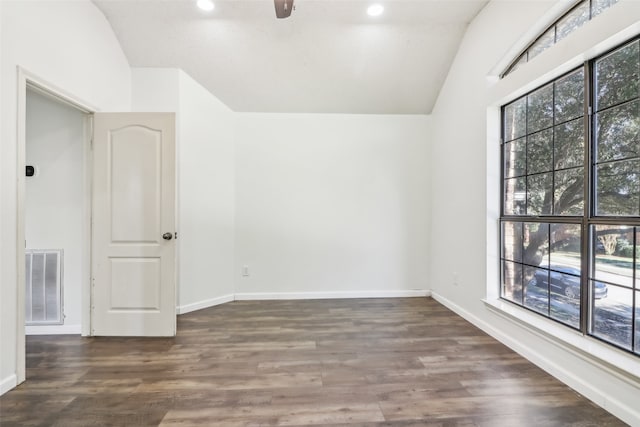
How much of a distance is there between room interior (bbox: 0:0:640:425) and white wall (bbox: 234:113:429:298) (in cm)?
2

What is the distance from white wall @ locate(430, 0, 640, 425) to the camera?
170cm

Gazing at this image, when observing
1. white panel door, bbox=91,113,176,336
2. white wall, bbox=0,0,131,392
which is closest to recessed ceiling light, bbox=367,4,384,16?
white panel door, bbox=91,113,176,336

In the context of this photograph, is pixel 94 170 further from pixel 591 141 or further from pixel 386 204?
pixel 591 141

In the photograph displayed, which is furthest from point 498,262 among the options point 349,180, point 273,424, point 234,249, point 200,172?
point 200,172

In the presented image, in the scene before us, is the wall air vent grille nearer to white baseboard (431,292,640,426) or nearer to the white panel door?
the white panel door

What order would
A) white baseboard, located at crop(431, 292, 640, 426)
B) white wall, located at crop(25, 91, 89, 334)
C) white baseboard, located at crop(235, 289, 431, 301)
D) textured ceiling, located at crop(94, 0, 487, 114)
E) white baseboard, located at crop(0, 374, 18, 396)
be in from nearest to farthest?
white baseboard, located at crop(431, 292, 640, 426)
white baseboard, located at crop(0, 374, 18, 396)
white wall, located at crop(25, 91, 89, 334)
textured ceiling, located at crop(94, 0, 487, 114)
white baseboard, located at crop(235, 289, 431, 301)

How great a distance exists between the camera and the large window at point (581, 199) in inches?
68.1

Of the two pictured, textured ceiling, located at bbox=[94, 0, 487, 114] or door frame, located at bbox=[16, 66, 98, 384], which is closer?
door frame, located at bbox=[16, 66, 98, 384]

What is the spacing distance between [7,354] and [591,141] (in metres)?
4.20

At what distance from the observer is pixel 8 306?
1.88m

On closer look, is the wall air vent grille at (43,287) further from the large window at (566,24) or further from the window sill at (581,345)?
the large window at (566,24)

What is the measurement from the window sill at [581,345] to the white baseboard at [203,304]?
311cm

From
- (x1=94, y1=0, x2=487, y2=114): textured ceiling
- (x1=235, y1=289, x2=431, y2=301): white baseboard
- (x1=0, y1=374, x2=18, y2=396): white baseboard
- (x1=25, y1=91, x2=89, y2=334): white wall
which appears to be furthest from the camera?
(x1=235, y1=289, x2=431, y2=301): white baseboard

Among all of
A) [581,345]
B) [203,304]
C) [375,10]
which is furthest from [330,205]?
[581,345]
